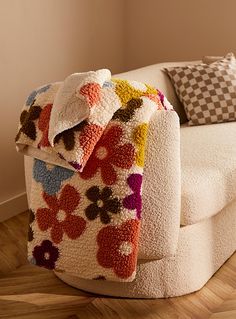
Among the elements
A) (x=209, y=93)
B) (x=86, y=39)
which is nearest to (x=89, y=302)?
(x=209, y=93)

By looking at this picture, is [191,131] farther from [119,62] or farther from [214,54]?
[119,62]

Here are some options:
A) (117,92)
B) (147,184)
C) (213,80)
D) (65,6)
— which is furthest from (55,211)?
(65,6)

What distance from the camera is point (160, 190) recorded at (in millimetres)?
1602

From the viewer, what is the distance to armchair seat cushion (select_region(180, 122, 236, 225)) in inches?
67.8

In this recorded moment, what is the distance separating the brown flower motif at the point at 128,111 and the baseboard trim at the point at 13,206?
1.07 m

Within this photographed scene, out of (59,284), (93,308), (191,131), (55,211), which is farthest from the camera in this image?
(191,131)

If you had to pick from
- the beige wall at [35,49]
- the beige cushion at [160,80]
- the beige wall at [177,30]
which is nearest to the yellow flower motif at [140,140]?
the beige cushion at [160,80]

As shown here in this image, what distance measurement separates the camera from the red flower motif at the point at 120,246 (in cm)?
155

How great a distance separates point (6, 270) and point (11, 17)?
1.13m

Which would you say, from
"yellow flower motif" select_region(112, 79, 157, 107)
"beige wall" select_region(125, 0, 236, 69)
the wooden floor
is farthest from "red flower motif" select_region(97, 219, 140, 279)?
"beige wall" select_region(125, 0, 236, 69)

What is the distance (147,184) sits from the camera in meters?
1.60

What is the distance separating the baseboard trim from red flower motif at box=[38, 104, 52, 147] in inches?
35.8

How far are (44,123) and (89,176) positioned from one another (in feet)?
0.78

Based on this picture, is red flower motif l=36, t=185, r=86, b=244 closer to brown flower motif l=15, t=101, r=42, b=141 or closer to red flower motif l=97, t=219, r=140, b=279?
red flower motif l=97, t=219, r=140, b=279
